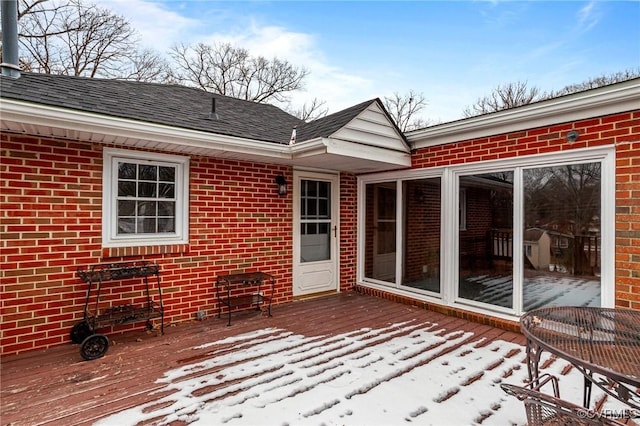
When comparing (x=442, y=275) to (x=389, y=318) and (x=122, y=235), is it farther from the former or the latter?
(x=122, y=235)

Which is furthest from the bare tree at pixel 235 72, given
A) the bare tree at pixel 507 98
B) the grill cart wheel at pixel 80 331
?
the grill cart wheel at pixel 80 331

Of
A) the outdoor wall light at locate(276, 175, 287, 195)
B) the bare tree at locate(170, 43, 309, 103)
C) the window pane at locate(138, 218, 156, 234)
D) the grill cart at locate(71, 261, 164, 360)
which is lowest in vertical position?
the grill cart at locate(71, 261, 164, 360)

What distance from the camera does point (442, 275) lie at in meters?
4.79

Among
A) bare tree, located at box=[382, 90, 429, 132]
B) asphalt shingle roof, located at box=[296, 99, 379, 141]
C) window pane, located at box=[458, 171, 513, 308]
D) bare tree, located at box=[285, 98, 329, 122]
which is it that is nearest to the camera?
window pane, located at box=[458, 171, 513, 308]

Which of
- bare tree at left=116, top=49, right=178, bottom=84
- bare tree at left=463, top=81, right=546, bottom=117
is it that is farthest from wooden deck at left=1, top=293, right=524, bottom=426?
bare tree at left=463, top=81, right=546, bottom=117

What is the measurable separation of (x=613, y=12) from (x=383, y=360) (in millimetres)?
7407

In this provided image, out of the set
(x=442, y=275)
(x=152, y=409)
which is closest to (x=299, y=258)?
(x=442, y=275)

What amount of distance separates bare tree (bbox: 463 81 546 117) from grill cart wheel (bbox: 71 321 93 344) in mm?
15728

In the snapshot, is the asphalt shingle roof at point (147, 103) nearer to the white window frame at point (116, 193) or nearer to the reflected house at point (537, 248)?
the white window frame at point (116, 193)

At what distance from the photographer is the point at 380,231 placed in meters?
5.94

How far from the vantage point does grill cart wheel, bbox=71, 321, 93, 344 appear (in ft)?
11.5

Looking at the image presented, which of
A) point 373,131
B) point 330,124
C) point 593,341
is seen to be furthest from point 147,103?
point 593,341

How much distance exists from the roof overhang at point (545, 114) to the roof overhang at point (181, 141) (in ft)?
2.61

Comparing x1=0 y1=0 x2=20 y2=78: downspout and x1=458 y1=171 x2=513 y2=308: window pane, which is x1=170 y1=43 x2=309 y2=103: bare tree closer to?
x1=0 y1=0 x2=20 y2=78: downspout
